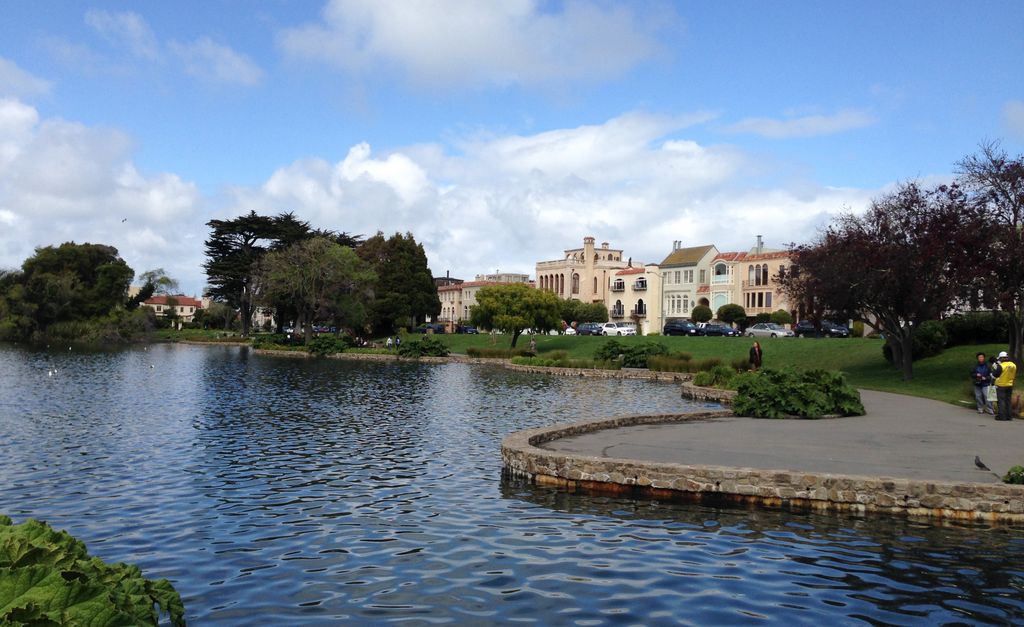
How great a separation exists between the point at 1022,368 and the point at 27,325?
85.6 meters

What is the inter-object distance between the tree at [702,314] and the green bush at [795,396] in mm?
72329

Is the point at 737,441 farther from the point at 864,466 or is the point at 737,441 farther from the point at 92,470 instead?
the point at 92,470

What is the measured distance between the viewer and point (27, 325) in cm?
8381

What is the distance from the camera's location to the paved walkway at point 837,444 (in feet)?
47.8

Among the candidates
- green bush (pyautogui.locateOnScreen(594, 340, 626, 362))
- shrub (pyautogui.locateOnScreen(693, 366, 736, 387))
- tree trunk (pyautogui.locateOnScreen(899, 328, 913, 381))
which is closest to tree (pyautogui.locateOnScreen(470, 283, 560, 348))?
green bush (pyautogui.locateOnScreen(594, 340, 626, 362))

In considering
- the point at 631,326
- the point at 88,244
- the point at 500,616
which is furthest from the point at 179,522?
the point at 88,244

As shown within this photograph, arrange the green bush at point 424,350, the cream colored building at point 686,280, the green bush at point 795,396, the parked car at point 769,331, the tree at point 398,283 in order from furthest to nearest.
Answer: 1. the cream colored building at point 686,280
2. the tree at point 398,283
3. the parked car at point 769,331
4. the green bush at point 424,350
5. the green bush at point 795,396

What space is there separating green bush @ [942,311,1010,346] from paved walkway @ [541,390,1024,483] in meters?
20.4

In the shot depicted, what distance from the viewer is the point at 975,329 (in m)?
41.3

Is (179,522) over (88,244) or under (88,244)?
under

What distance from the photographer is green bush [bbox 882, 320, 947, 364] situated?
1606 inches

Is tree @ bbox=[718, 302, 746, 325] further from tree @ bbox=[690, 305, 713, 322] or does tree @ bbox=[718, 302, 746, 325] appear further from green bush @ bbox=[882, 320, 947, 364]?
green bush @ bbox=[882, 320, 947, 364]

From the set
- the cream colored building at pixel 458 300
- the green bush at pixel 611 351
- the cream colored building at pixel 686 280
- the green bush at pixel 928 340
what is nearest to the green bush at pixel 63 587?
the green bush at pixel 928 340

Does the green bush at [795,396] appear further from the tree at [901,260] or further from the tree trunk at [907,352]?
the tree trunk at [907,352]
